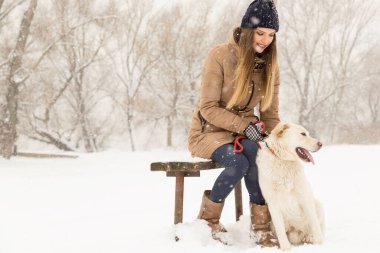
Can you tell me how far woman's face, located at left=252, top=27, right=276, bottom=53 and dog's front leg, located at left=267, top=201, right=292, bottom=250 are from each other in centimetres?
138

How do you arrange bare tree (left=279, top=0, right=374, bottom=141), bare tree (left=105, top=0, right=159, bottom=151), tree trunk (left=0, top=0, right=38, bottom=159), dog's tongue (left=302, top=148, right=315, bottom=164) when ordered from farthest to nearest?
bare tree (left=279, top=0, right=374, bottom=141)
bare tree (left=105, top=0, right=159, bottom=151)
tree trunk (left=0, top=0, right=38, bottom=159)
dog's tongue (left=302, top=148, right=315, bottom=164)

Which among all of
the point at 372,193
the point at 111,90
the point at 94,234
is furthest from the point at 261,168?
the point at 111,90

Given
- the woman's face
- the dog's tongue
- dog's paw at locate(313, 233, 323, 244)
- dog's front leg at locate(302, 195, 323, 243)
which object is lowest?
dog's paw at locate(313, 233, 323, 244)

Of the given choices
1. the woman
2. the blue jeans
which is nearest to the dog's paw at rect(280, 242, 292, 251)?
the woman

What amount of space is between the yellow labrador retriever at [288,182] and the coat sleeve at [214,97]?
37 centimetres

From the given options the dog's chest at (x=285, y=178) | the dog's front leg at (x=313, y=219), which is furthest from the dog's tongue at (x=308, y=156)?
the dog's front leg at (x=313, y=219)

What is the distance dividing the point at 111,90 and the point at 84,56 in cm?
322

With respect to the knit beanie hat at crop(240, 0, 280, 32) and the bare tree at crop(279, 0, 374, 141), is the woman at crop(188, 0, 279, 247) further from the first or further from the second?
the bare tree at crop(279, 0, 374, 141)

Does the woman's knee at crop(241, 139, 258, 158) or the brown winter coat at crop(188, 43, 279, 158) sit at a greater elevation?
the brown winter coat at crop(188, 43, 279, 158)

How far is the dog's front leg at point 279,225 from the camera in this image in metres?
3.63

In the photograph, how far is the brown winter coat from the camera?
3.91 m

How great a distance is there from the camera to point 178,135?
978 inches

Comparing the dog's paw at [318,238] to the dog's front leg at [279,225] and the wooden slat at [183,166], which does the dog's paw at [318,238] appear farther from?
the wooden slat at [183,166]

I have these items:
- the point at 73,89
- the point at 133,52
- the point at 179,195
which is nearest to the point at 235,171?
the point at 179,195
